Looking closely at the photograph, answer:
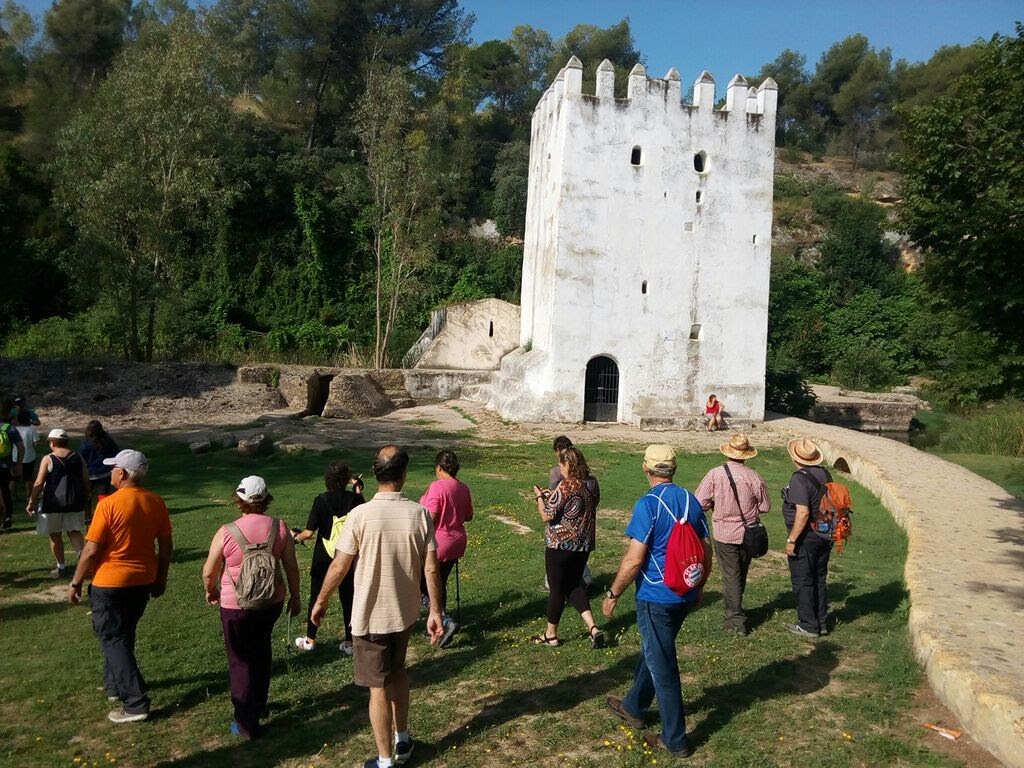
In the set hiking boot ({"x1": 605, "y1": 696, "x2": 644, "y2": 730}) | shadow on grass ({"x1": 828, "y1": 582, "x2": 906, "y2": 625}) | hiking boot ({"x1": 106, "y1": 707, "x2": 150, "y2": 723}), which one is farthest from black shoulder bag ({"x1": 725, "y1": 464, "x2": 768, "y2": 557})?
hiking boot ({"x1": 106, "y1": 707, "x2": 150, "y2": 723})

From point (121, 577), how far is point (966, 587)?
6.80 meters

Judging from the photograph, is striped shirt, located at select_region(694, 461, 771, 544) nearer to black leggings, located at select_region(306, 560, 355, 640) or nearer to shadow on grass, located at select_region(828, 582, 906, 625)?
shadow on grass, located at select_region(828, 582, 906, 625)

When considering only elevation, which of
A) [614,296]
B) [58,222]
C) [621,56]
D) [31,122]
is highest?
[621,56]

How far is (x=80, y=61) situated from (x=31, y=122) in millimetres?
7554

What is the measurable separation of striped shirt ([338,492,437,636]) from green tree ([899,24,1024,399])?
6.83 metres

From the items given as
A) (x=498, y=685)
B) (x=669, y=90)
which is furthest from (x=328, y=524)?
(x=669, y=90)

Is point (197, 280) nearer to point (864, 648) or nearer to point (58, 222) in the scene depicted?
point (58, 222)

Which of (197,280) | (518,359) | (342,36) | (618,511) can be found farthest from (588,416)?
(342,36)

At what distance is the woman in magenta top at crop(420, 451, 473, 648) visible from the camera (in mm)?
5773

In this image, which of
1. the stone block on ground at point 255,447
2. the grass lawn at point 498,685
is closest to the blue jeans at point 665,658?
the grass lawn at point 498,685

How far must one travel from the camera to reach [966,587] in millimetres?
7000

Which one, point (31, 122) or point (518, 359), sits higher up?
point (31, 122)

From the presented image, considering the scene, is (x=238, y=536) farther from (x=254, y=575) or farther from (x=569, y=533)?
(x=569, y=533)

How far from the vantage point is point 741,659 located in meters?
5.61
